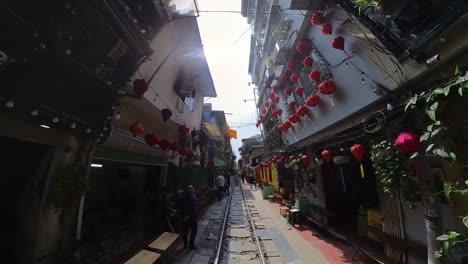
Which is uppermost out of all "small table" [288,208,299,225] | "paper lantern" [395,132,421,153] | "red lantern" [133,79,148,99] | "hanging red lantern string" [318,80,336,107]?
"hanging red lantern string" [318,80,336,107]

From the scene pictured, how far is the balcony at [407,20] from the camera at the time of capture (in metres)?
4.15

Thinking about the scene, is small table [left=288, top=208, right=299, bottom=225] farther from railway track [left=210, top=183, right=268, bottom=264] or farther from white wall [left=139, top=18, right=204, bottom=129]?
white wall [left=139, top=18, right=204, bottom=129]

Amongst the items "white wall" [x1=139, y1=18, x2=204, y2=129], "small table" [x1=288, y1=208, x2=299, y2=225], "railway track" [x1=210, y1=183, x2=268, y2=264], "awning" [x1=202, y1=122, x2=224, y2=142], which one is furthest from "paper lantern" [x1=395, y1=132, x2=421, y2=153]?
"awning" [x1=202, y1=122, x2=224, y2=142]

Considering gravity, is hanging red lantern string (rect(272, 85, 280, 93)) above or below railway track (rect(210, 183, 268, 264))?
above

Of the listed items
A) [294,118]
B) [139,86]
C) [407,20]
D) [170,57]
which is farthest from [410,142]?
[170,57]

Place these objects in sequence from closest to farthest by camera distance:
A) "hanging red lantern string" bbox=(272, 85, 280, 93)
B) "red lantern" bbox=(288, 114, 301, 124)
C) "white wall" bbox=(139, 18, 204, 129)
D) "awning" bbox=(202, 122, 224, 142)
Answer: "white wall" bbox=(139, 18, 204, 129) < "red lantern" bbox=(288, 114, 301, 124) < "hanging red lantern string" bbox=(272, 85, 280, 93) < "awning" bbox=(202, 122, 224, 142)

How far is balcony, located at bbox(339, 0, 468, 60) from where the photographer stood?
4.15m

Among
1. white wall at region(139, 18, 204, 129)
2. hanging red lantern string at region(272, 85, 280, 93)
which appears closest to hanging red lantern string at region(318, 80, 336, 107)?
white wall at region(139, 18, 204, 129)

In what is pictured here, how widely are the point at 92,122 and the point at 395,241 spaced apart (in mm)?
8594

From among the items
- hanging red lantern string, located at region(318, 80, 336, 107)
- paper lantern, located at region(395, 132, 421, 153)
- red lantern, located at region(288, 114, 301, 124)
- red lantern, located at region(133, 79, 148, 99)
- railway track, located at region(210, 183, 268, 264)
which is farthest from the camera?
red lantern, located at region(288, 114, 301, 124)

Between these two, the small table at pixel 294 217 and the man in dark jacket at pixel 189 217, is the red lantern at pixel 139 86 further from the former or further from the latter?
the small table at pixel 294 217

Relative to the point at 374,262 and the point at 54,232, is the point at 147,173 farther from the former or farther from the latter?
the point at 374,262

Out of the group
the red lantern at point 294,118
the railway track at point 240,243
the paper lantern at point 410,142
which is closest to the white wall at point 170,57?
the red lantern at point 294,118

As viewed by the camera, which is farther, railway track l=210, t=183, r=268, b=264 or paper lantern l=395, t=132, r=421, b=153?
railway track l=210, t=183, r=268, b=264
